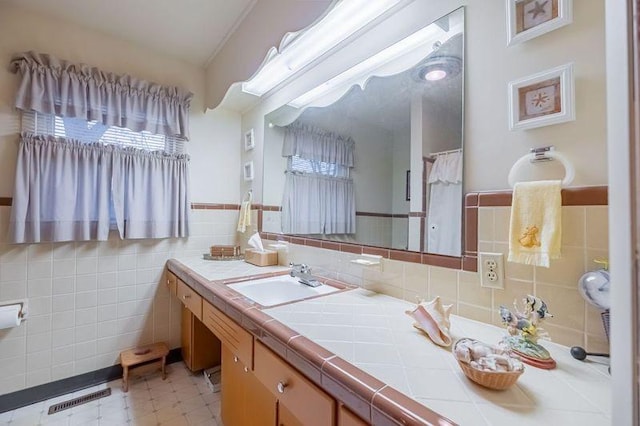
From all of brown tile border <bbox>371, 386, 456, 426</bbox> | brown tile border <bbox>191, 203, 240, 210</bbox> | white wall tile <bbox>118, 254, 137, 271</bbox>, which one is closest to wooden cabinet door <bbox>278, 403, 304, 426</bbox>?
brown tile border <bbox>371, 386, 456, 426</bbox>

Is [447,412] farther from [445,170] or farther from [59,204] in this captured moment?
[59,204]

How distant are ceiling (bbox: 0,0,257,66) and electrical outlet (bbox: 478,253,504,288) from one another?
70.9 inches

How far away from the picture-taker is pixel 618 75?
31 cm

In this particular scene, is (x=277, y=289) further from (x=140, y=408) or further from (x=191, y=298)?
(x=140, y=408)

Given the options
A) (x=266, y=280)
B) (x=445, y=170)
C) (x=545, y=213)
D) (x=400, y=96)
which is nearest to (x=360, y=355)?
(x=545, y=213)

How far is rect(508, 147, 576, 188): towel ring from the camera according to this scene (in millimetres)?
756

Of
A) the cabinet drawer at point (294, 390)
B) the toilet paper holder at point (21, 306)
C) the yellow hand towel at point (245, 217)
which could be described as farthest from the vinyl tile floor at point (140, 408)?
the yellow hand towel at point (245, 217)

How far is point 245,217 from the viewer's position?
226 centimetres

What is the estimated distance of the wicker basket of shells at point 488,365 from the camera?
0.56 m

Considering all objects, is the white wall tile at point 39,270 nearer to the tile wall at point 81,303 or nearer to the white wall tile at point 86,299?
the tile wall at point 81,303

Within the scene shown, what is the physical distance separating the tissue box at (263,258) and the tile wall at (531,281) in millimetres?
909

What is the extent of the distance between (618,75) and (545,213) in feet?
1.86

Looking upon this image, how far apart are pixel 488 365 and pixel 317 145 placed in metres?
1.49

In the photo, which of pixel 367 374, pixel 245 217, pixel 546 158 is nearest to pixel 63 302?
pixel 245 217
